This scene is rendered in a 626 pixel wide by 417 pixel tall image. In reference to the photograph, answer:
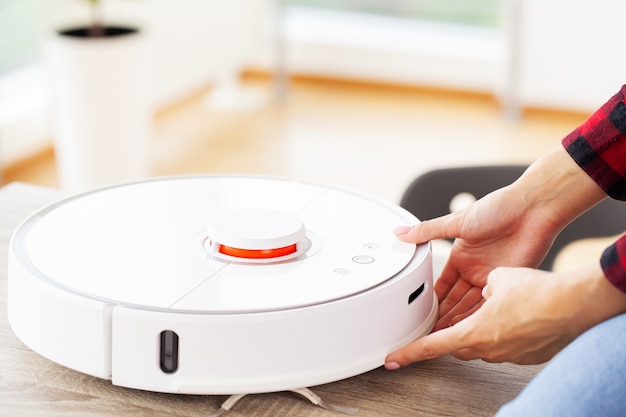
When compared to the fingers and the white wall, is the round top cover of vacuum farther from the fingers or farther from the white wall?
the white wall

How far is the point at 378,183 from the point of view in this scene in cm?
284

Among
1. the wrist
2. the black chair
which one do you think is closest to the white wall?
the black chair

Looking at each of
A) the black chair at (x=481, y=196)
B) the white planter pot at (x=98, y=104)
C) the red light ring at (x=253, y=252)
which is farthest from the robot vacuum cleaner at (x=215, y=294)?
the white planter pot at (x=98, y=104)

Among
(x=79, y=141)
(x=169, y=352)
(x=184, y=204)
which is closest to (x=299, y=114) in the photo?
(x=79, y=141)

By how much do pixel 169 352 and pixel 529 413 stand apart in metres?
0.28

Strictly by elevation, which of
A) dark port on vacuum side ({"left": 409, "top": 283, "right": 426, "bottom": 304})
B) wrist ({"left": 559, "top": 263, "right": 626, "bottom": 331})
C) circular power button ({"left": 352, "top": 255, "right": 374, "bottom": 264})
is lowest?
dark port on vacuum side ({"left": 409, "top": 283, "right": 426, "bottom": 304})

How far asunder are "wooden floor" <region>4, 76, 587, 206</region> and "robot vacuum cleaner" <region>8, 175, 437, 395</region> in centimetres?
180

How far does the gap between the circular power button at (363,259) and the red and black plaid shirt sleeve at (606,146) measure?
0.74 feet

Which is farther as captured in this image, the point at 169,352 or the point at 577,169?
the point at 577,169

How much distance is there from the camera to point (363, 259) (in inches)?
33.6

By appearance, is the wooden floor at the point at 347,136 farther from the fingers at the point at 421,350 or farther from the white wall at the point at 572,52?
the fingers at the point at 421,350

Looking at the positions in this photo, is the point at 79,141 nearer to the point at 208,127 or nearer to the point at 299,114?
the point at 208,127

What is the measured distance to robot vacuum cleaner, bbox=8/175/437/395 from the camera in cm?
75

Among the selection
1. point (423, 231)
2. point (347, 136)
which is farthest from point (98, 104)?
point (423, 231)
